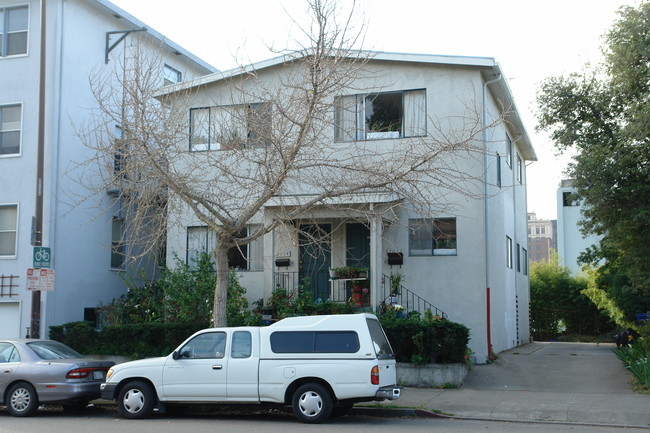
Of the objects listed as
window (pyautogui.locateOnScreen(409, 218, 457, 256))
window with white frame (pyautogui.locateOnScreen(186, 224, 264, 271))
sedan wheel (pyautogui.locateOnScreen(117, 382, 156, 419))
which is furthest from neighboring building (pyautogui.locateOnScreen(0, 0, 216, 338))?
sedan wheel (pyautogui.locateOnScreen(117, 382, 156, 419))

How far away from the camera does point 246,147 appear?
560 inches

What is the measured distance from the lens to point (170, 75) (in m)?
24.9

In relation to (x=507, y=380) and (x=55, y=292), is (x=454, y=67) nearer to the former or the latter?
(x=507, y=380)

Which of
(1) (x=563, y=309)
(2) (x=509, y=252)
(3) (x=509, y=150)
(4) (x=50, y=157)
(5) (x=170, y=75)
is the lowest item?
(1) (x=563, y=309)

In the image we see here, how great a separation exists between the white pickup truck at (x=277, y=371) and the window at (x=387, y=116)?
25.1 feet

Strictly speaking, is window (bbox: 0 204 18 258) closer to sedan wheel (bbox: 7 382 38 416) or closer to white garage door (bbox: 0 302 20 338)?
white garage door (bbox: 0 302 20 338)

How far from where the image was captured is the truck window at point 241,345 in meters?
11.7

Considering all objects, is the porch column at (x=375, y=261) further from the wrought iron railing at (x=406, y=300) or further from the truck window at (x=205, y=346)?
the truck window at (x=205, y=346)

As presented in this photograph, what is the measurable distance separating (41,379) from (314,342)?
5000mm

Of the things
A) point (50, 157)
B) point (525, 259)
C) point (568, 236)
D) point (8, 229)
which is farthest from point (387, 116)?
point (568, 236)

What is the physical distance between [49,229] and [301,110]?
9.72m

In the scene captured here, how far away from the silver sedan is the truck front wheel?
405cm

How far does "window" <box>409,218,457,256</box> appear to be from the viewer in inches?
712

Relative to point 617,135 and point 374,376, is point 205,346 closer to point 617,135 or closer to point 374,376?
point 374,376
